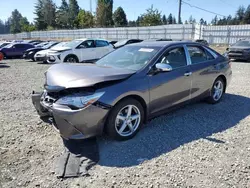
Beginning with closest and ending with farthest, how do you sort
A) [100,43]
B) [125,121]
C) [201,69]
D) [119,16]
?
1. [125,121]
2. [201,69]
3. [100,43]
4. [119,16]

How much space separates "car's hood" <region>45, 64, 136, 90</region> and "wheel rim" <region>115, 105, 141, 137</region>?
54cm

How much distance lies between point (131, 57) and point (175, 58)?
0.88 meters

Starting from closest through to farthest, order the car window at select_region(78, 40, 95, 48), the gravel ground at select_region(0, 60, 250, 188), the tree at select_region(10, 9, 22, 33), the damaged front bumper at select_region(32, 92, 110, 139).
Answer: the gravel ground at select_region(0, 60, 250, 188), the damaged front bumper at select_region(32, 92, 110, 139), the car window at select_region(78, 40, 95, 48), the tree at select_region(10, 9, 22, 33)

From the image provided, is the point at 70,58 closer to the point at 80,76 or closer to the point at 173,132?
the point at 80,76

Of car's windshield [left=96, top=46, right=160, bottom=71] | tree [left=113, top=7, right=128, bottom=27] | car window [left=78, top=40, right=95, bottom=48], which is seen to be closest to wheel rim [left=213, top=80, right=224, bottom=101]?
car's windshield [left=96, top=46, right=160, bottom=71]

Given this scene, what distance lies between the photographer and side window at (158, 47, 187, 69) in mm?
4017

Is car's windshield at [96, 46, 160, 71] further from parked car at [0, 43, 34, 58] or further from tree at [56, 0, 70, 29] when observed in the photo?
tree at [56, 0, 70, 29]

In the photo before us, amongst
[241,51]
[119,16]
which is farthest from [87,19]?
[241,51]

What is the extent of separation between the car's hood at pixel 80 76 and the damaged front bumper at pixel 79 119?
1.01ft

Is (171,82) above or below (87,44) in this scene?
below

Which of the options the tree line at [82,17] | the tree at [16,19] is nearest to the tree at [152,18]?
the tree line at [82,17]

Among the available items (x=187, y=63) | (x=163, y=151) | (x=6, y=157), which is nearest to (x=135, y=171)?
(x=163, y=151)

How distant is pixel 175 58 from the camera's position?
4.24 m

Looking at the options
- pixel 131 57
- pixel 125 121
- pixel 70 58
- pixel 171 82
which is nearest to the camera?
pixel 125 121
